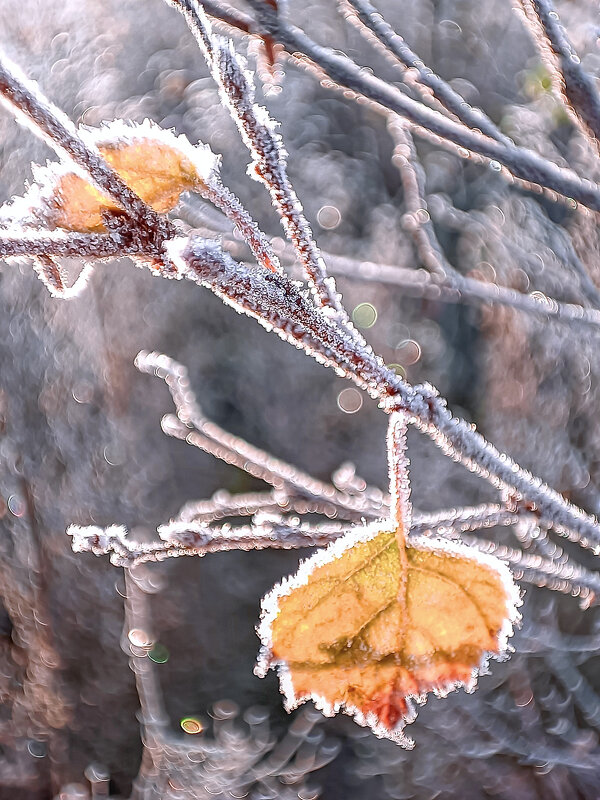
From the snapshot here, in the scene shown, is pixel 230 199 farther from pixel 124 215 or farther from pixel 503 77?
pixel 503 77

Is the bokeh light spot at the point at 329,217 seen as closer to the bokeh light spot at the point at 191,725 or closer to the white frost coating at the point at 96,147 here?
the white frost coating at the point at 96,147

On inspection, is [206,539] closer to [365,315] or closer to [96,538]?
[96,538]

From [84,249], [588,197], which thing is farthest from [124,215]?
[588,197]

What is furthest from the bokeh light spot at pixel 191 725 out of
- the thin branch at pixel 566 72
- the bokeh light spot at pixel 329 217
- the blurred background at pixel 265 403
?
the thin branch at pixel 566 72

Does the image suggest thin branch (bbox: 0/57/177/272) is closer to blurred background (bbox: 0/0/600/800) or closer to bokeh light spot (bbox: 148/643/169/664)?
blurred background (bbox: 0/0/600/800)

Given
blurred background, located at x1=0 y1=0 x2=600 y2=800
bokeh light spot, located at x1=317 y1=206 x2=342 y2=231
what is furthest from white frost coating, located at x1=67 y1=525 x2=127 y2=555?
bokeh light spot, located at x1=317 y1=206 x2=342 y2=231

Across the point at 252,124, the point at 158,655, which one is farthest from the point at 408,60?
the point at 158,655
